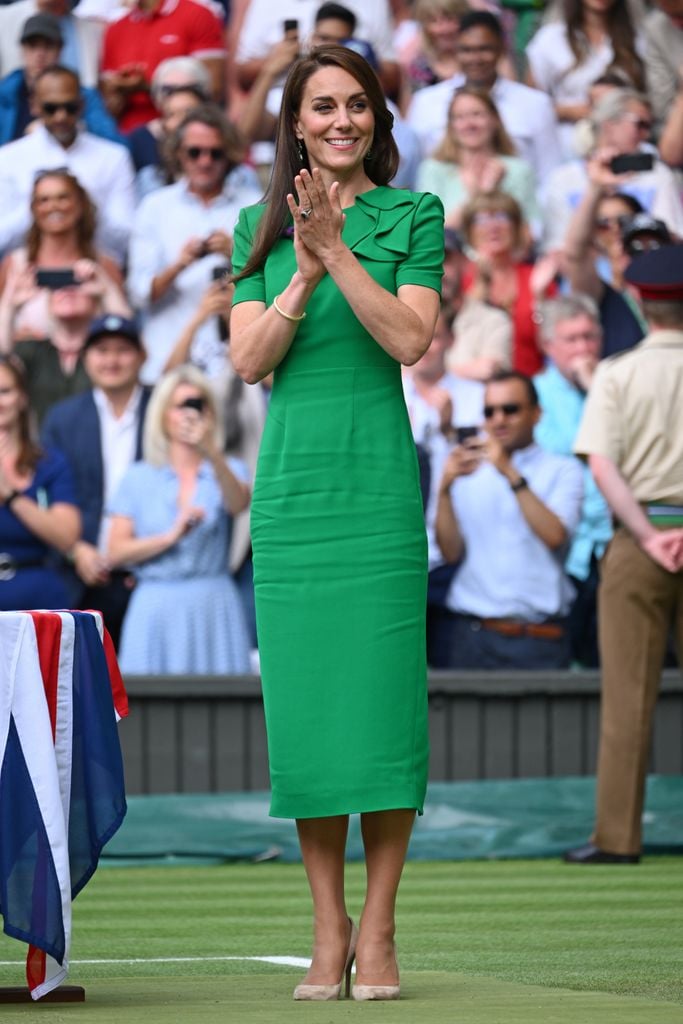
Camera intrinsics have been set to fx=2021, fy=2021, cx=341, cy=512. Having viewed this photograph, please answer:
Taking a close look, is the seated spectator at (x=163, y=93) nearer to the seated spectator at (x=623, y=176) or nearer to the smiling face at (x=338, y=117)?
the seated spectator at (x=623, y=176)

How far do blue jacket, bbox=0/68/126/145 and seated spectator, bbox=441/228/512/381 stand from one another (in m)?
2.01

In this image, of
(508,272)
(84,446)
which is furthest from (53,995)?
(508,272)

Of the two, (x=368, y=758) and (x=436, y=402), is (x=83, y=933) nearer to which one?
(x=368, y=758)

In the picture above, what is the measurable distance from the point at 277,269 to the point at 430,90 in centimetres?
724

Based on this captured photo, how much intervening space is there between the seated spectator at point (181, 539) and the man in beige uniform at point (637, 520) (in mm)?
2256

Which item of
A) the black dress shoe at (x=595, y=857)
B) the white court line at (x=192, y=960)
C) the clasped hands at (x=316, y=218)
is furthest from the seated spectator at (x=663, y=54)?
the clasped hands at (x=316, y=218)

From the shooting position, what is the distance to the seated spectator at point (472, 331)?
33.6 ft

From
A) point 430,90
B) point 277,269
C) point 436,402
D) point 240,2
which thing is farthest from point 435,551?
point 277,269

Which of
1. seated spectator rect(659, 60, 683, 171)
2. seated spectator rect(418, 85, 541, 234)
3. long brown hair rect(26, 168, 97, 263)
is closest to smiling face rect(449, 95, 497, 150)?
seated spectator rect(418, 85, 541, 234)

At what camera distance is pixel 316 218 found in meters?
3.97

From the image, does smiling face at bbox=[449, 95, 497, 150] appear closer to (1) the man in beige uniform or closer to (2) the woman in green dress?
(1) the man in beige uniform

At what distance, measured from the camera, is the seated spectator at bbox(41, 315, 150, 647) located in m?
9.79

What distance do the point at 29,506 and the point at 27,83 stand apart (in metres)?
2.60

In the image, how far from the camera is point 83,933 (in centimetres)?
619
